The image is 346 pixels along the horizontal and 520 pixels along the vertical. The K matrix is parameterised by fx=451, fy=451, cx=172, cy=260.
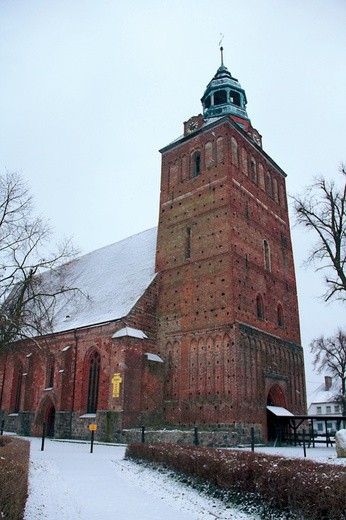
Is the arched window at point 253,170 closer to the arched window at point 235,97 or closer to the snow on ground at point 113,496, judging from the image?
the arched window at point 235,97

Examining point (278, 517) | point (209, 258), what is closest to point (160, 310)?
point (209, 258)

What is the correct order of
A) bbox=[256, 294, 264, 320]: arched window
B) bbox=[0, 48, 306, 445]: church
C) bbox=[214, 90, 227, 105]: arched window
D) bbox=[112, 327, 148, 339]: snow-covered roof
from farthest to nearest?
bbox=[214, 90, 227, 105]: arched window < bbox=[256, 294, 264, 320]: arched window < bbox=[112, 327, 148, 339]: snow-covered roof < bbox=[0, 48, 306, 445]: church

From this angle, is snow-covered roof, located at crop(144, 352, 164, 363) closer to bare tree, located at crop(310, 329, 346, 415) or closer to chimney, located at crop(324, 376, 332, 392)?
bare tree, located at crop(310, 329, 346, 415)

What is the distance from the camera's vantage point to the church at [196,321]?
75.3 feet

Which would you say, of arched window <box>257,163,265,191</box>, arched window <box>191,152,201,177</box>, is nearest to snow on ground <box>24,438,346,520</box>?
arched window <box>191,152,201,177</box>

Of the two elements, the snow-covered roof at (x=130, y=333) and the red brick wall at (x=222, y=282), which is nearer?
the red brick wall at (x=222, y=282)

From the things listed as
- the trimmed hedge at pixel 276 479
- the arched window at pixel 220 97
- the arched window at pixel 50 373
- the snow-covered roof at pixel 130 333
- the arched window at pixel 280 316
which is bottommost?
the trimmed hedge at pixel 276 479

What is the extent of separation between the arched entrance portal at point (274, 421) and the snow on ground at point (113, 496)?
12622mm

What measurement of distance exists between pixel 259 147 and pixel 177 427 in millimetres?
18504

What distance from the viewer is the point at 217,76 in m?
→ 32.2

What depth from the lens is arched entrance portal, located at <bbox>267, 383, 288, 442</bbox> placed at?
2380 centimetres

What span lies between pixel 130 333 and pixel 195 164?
11832 millimetres

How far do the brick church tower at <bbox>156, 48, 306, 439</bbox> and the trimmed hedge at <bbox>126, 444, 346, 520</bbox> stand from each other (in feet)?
38.7

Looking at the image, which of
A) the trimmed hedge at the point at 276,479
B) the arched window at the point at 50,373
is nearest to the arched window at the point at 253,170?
the arched window at the point at 50,373
